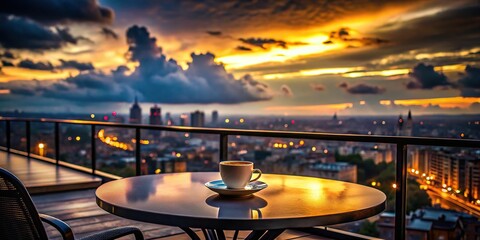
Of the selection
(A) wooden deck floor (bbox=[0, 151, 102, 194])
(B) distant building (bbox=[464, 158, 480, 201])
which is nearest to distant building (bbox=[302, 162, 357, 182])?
(B) distant building (bbox=[464, 158, 480, 201])

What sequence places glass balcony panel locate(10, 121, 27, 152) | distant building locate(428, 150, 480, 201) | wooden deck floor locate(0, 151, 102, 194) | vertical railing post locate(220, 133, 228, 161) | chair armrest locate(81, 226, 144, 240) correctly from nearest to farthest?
chair armrest locate(81, 226, 144, 240), distant building locate(428, 150, 480, 201), vertical railing post locate(220, 133, 228, 161), wooden deck floor locate(0, 151, 102, 194), glass balcony panel locate(10, 121, 27, 152)

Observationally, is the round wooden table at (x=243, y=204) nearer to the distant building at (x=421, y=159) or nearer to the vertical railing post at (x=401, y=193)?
the vertical railing post at (x=401, y=193)

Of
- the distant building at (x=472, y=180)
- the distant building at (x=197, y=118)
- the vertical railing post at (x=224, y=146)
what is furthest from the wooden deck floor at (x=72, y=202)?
the distant building at (x=197, y=118)

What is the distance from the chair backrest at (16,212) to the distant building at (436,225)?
237cm

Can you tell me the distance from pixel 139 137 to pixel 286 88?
9.47 meters

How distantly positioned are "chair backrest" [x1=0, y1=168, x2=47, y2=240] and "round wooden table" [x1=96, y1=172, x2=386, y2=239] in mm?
239

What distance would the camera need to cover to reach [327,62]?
1445cm

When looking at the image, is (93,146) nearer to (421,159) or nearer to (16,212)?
(421,159)

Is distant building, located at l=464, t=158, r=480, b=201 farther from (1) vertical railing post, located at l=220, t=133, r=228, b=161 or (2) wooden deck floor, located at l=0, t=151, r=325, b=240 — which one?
(1) vertical railing post, located at l=220, t=133, r=228, b=161

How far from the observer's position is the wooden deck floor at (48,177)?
18.5 ft

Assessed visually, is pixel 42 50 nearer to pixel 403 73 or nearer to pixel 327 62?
pixel 327 62

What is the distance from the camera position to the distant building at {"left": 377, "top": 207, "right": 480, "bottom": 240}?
321 centimetres

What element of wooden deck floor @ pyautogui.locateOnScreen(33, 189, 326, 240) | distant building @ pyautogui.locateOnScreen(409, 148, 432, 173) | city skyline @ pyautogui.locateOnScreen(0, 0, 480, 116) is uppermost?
city skyline @ pyautogui.locateOnScreen(0, 0, 480, 116)

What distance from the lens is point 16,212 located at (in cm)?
132
